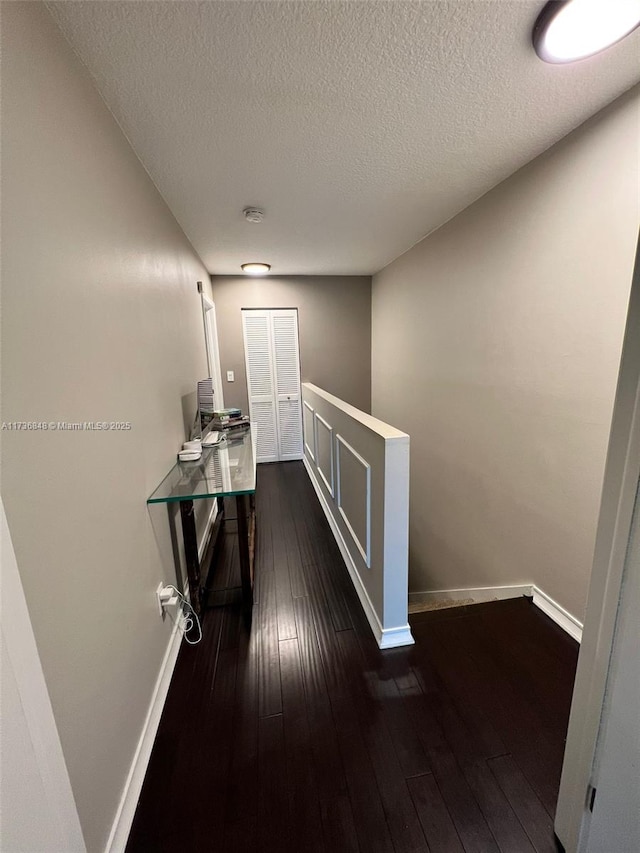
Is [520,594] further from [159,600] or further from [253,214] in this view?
[253,214]

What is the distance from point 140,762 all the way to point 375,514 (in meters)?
1.21

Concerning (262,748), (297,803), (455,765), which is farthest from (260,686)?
(455,765)

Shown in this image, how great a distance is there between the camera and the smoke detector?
7.08 feet

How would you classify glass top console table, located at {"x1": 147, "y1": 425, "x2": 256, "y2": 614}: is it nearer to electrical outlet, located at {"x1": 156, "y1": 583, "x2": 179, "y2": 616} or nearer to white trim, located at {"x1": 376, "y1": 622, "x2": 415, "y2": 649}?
electrical outlet, located at {"x1": 156, "y1": 583, "x2": 179, "y2": 616}

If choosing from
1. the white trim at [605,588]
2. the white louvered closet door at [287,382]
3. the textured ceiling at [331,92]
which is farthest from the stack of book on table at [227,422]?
the white trim at [605,588]

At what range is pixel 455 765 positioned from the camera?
3.63ft

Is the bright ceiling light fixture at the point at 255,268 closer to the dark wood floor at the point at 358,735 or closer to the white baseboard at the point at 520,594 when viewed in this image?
the dark wood floor at the point at 358,735

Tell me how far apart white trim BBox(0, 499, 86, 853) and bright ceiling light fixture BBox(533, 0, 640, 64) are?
1819mm

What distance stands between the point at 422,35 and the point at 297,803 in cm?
235

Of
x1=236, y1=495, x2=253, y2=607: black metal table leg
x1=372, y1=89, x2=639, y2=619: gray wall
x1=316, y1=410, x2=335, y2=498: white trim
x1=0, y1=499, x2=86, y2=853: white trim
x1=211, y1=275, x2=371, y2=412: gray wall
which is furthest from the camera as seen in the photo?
x1=211, y1=275, x2=371, y2=412: gray wall

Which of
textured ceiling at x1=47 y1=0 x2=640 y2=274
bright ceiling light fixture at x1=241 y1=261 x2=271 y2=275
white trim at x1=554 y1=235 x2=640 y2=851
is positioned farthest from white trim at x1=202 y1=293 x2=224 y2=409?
white trim at x1=554 y1=235 x2=640 y2=851

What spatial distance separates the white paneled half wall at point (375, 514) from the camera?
145 centimetres

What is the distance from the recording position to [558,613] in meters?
1.69

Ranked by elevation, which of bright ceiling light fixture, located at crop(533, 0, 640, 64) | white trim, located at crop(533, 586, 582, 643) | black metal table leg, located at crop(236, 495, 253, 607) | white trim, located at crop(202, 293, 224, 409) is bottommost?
white trim, located at crop(533, 586, 582, 643)
